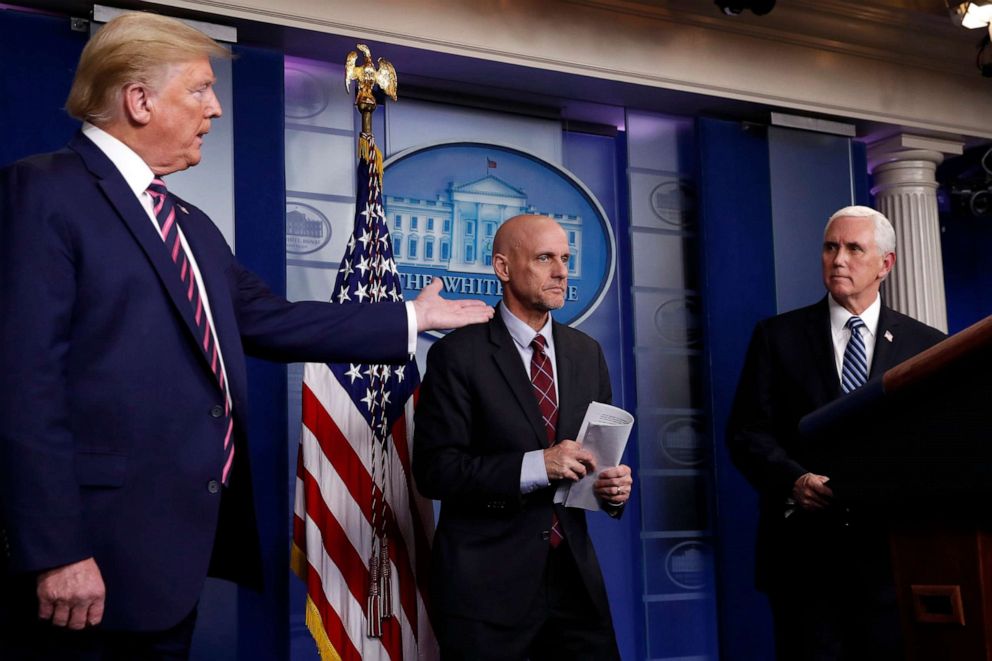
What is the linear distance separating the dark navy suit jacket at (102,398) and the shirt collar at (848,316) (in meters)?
2.21

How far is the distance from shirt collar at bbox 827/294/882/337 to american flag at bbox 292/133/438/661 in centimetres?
137

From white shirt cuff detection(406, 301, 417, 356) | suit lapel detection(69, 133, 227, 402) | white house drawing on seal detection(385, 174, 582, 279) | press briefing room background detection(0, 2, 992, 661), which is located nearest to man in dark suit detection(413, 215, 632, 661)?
white shirt cuff detection(406, 301, 417, 356)

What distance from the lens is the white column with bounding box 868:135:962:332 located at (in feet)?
18.1

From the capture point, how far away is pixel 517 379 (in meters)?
2.86

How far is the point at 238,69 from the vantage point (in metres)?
4.20

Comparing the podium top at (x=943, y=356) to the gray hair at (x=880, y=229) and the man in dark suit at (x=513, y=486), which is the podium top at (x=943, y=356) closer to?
the man in dark suit at (x=513, y=486)

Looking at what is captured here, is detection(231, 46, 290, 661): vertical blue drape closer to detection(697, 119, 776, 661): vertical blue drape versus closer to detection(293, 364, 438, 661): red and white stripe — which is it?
detection(293, 364, 438, 661): red and white stripe

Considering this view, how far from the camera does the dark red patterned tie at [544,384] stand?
9.46 ft

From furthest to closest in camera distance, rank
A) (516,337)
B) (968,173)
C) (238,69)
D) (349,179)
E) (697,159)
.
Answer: (968,173) < (697,159) < (349,179) < (238,69) < (516,337)

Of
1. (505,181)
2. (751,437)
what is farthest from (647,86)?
(751,437)

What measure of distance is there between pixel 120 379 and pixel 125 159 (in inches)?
16.4

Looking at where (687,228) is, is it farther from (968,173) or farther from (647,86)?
(968,173)

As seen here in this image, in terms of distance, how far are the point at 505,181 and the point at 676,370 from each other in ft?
4.11

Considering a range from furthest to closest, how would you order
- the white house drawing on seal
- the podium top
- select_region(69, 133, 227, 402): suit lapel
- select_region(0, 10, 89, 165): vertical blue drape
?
the white house drawing on seal, select_region(0, 10, 89, 165): vertical blue drape, select_region(69, 133, 227, 402): suit lapel, the podium top
